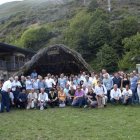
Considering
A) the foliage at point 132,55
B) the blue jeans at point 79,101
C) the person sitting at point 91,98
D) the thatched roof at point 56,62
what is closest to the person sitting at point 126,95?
the person sitting at point 91,98

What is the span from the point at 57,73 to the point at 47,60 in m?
1.55

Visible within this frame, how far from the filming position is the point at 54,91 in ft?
66.5

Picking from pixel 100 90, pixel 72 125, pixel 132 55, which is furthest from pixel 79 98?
pixel 132 55

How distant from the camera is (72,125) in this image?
522 inches

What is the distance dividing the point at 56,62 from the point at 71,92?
325 inches

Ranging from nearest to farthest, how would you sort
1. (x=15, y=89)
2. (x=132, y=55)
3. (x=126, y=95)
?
(x=126, y=95) < (x=15, y=89) < (x=132, y=55)

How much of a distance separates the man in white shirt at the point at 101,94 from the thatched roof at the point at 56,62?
18.3ft

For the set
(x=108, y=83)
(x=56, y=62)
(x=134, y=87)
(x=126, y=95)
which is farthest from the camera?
(x=56, y=62)

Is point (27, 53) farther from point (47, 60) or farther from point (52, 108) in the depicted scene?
point (52, 108)

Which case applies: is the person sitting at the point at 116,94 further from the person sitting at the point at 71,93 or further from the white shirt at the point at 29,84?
the white shirt at the point at 29,84

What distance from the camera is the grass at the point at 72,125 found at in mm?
11266

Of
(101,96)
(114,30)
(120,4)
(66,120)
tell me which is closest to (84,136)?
(66,120)

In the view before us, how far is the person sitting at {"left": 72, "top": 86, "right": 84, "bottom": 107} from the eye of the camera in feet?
63.6

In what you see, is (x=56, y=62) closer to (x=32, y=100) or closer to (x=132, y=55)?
(x=32, y=100)
